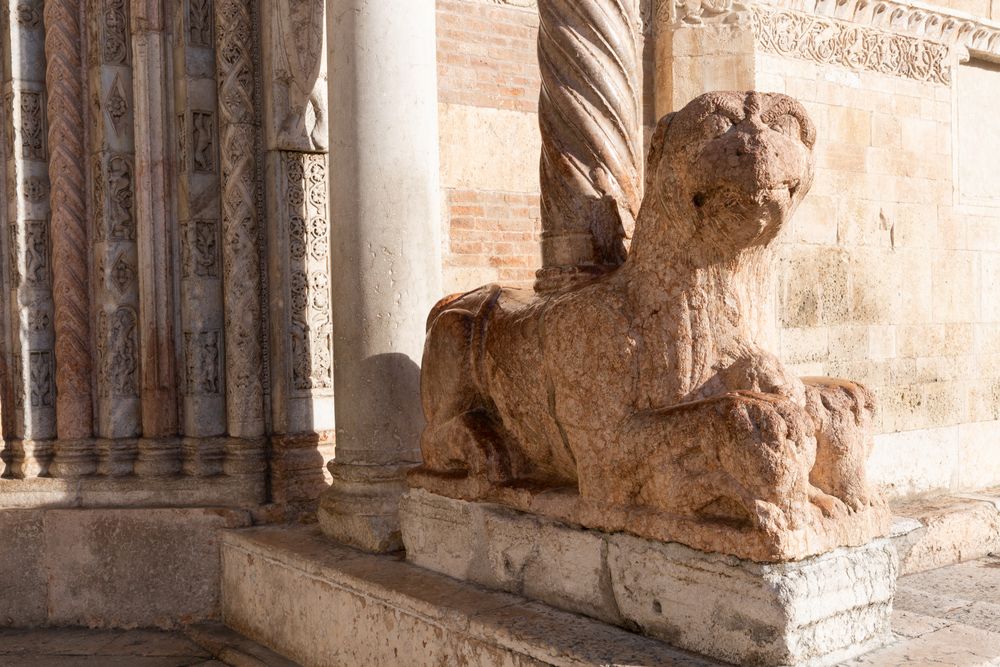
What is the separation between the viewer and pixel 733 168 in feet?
8.00

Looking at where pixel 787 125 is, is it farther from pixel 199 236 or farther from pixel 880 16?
pixel 880 16

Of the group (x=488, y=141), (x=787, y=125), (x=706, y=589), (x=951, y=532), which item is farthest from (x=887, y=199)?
(x=706, y=589)

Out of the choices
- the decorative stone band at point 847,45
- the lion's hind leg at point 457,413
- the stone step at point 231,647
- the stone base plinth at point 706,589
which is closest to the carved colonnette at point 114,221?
the stone step at point 231,647

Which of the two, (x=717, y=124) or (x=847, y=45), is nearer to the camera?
(x=717, y=124)

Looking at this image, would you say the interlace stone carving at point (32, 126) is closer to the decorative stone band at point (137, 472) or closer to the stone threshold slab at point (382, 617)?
the decorative stone band at point (137, 472)

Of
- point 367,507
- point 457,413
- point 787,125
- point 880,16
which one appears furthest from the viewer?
point 880,16

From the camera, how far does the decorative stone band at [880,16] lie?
20.4 ft

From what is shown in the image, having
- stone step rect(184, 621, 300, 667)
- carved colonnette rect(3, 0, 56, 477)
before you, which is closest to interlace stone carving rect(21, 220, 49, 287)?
carved colonnette rect(3, 0, 56, 477)

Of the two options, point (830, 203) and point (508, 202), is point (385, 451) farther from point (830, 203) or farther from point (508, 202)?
point (830, 203)

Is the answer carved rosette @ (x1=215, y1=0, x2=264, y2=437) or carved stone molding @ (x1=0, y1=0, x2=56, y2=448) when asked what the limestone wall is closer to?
carved rosette @ (x1=215, y1=0, x2=264, y2=437)

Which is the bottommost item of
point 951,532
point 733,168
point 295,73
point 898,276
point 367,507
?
point 951,532

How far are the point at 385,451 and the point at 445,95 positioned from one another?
2246 mm

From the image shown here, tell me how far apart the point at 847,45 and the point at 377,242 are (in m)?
4.37

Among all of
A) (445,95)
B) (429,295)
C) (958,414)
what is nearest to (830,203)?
(958,414)
